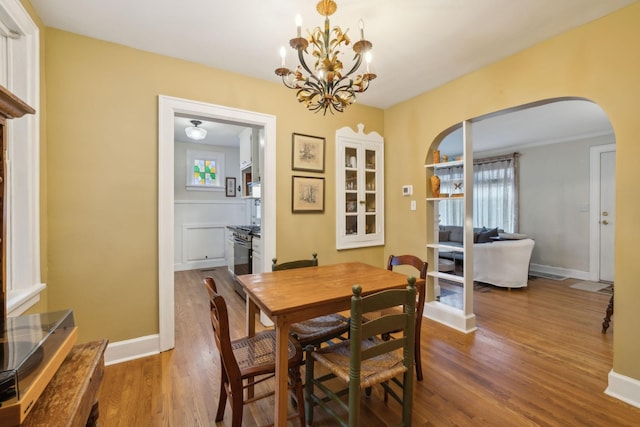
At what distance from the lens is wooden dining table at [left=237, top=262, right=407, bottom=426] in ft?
4.52

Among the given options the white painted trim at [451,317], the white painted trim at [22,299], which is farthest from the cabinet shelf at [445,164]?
the white painted trim at [22,299]

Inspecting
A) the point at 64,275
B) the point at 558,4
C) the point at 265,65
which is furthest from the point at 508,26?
the point at 64,275

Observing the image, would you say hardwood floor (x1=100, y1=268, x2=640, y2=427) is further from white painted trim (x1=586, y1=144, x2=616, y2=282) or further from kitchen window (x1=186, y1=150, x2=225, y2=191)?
kitchen window (x1=186, y1=150, x2=225, y2=191)

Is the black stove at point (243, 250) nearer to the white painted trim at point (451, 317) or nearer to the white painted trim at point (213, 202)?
the white painted trim at point (213, 202)

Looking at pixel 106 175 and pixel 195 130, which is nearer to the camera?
pixel 106 175

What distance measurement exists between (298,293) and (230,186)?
4898mm

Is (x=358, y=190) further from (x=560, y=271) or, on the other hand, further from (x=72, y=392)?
(x=560, y=271)

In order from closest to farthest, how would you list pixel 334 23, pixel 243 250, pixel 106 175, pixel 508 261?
pixel 334 23 → pixel 106 175 → pixel 243 250 → pixel 508 261

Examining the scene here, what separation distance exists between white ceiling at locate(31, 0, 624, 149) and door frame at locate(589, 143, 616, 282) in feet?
12.7

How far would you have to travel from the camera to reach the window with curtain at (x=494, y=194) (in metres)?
5.83

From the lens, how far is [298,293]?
1.60 metres

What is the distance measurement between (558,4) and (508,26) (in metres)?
0.29

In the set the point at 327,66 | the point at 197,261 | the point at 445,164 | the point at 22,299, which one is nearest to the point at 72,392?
the point at 22,299

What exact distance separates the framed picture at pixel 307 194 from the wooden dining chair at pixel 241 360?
1583 mm
